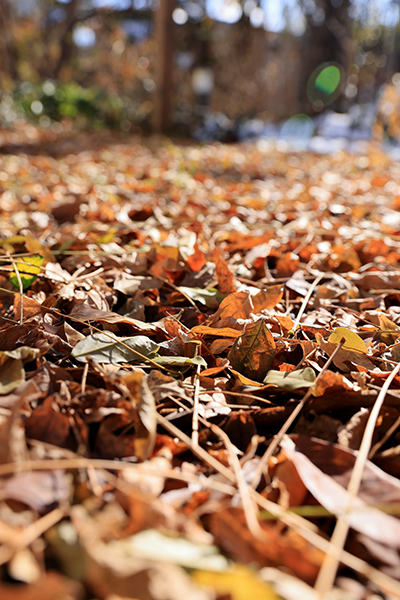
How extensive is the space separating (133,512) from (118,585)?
87mm

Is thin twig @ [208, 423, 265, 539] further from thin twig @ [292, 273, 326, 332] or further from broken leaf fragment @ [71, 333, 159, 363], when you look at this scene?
thin twig @ [292, 273, 326, 332]

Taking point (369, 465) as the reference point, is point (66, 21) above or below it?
above

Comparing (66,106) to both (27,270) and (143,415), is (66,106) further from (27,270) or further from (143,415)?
(143,415)

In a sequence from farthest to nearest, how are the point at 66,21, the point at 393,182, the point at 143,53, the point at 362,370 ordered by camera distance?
the point at 143,53
the point at 66,21
the point at 393,182
the point at 362,370

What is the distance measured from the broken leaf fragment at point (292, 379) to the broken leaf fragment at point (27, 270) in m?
0.61

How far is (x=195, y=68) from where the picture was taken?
325 inches

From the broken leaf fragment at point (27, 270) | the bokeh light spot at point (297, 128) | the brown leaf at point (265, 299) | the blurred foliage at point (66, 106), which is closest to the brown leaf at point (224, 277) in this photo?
the brown leaf at point (265, 299)

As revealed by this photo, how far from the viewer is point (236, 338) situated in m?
0.84

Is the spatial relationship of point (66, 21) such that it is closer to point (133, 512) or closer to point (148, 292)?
point (148, 292)

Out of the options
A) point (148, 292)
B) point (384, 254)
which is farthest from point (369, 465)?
point (384, 254)

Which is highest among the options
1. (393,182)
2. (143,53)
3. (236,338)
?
(143,53)

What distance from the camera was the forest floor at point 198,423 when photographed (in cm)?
43

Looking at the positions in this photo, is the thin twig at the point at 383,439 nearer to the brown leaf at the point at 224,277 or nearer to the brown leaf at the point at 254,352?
the brown leaf at the point at 254,352

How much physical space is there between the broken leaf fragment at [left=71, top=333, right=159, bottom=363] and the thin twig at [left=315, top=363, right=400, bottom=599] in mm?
378
